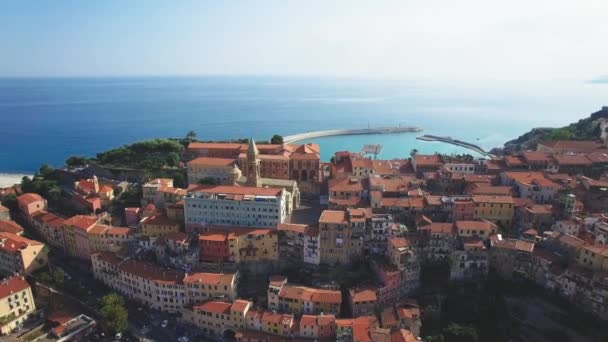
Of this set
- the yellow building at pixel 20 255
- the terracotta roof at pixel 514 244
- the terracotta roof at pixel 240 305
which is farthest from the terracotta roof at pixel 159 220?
the terracotta roof at pixel 514 244

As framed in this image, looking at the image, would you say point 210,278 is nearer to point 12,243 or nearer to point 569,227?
point 12,243

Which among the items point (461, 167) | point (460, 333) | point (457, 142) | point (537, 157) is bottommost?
point (460, 333)

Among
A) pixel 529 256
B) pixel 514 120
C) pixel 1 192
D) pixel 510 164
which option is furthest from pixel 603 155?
pixel 514 120

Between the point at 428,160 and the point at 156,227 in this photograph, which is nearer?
the point at 156,227

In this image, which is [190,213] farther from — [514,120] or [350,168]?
[514,120]

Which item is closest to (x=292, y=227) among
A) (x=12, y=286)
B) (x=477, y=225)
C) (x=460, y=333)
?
(x=460, y=333)

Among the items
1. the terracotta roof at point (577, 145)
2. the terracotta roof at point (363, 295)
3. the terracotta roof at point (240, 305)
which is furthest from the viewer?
the terracotta roof at point (577, 145)

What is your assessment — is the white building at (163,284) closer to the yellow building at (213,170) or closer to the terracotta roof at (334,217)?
the terracotta roof at (334,217)
